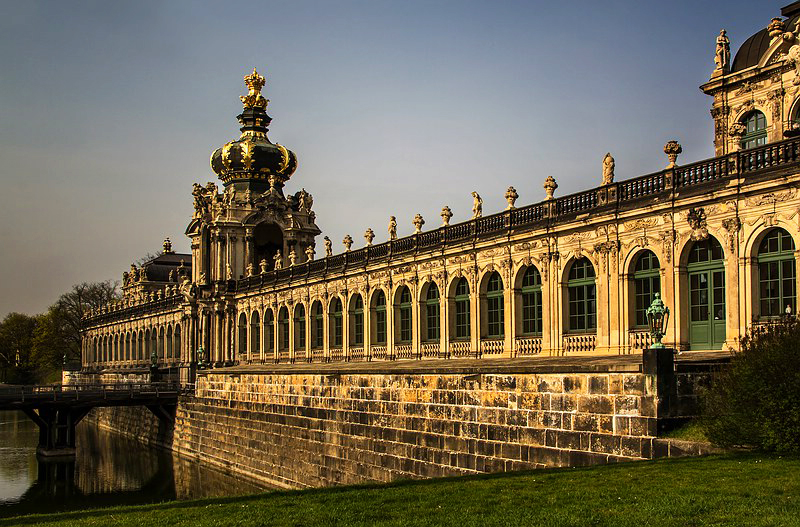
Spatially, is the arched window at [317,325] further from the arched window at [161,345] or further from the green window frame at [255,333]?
the arched window at [161,345]

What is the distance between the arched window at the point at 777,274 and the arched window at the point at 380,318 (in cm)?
2156

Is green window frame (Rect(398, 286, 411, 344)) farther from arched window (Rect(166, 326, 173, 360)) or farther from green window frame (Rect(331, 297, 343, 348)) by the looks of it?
arched window (Rect(166, 326, 173, 360))

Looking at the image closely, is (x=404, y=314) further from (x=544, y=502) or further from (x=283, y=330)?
(x=544, y=502)

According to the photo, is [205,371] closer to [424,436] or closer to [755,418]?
[424,436]

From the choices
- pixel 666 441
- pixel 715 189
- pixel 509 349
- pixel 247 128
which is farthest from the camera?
pixel 247 128

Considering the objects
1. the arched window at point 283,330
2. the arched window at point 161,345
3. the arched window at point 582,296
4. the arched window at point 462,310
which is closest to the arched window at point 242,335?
the arched window at point 283,330

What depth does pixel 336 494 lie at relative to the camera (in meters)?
17.7

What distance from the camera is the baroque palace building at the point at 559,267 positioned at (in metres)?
25.7

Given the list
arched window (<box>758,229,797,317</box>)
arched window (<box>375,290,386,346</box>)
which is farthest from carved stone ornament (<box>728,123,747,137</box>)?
arched window (<box>375,290,386,346</box>)

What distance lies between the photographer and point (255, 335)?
60875mm

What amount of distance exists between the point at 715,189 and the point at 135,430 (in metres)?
51.3

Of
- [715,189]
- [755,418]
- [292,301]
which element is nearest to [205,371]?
[292,301]

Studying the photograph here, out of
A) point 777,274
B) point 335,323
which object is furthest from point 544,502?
point 335,323

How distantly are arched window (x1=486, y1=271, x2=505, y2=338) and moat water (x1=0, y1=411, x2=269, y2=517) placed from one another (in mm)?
11674
